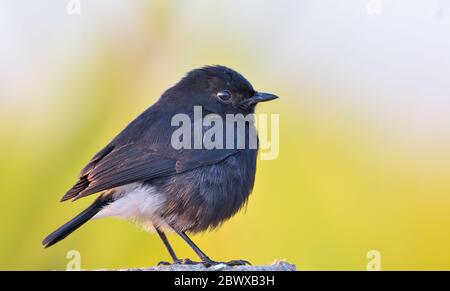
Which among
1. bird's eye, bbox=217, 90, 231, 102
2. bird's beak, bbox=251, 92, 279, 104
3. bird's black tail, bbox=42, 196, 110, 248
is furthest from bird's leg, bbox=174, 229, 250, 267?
bird's beak, bbox=251, 92, 279, 104

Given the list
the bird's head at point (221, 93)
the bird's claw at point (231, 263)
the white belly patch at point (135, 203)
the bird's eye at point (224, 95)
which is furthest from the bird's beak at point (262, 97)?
the bird's claw at point (231, 263)

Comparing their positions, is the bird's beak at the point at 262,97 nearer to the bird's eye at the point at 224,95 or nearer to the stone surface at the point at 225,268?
the bird's eye at the point at 224,95

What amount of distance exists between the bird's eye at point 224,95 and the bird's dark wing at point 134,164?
0.61 m

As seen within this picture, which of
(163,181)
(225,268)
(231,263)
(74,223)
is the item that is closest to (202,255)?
(231,263)

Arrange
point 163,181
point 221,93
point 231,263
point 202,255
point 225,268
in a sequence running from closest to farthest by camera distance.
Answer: point 225,268 < point 231,263 < point 163,181 < point 202,255 < point 221,93

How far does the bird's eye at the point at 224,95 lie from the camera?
669cm

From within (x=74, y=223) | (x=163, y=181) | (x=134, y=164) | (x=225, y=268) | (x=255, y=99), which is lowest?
(x=225, y=268)

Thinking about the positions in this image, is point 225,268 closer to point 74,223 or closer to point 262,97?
point 74,223

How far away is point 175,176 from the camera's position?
603 cm

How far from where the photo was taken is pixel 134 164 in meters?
5.95

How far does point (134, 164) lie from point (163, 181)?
0.26 m

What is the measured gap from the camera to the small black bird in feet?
19.3

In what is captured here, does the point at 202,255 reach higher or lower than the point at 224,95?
lower
